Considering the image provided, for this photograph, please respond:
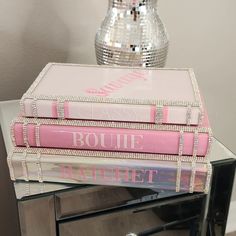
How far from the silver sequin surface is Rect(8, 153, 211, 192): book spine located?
0.80ft

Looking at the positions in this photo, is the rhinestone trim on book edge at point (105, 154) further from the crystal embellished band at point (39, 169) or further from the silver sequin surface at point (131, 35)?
the silver sequin surface at point (131, 35)

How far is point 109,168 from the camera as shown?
54 centimetres

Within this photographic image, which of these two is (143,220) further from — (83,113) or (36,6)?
(36,6)

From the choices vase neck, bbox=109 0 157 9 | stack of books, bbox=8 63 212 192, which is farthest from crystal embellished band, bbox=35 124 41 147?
vase neck, bbox=109 0 157 9

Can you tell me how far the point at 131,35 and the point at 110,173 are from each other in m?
0.28

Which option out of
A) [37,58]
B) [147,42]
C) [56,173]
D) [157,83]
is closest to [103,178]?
[56,173]

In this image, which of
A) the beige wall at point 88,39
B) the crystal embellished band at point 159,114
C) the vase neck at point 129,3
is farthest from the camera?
the beige wall at point 88,39

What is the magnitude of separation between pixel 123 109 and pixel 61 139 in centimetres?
10

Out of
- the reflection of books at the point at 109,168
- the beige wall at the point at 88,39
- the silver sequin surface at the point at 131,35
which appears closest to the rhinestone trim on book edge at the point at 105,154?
the reflection of books at the point at 109,168

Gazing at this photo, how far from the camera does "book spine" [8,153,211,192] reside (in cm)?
53

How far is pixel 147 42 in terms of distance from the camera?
69 centimetres

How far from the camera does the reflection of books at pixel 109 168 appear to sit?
53 centimetres

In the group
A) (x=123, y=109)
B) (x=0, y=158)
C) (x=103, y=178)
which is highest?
(x=123, y=109)

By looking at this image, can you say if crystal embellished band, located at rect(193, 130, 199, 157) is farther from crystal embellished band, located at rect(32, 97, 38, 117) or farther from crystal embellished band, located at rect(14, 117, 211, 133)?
crystal embellished band, located at rect(32, 97, 38, 117)
